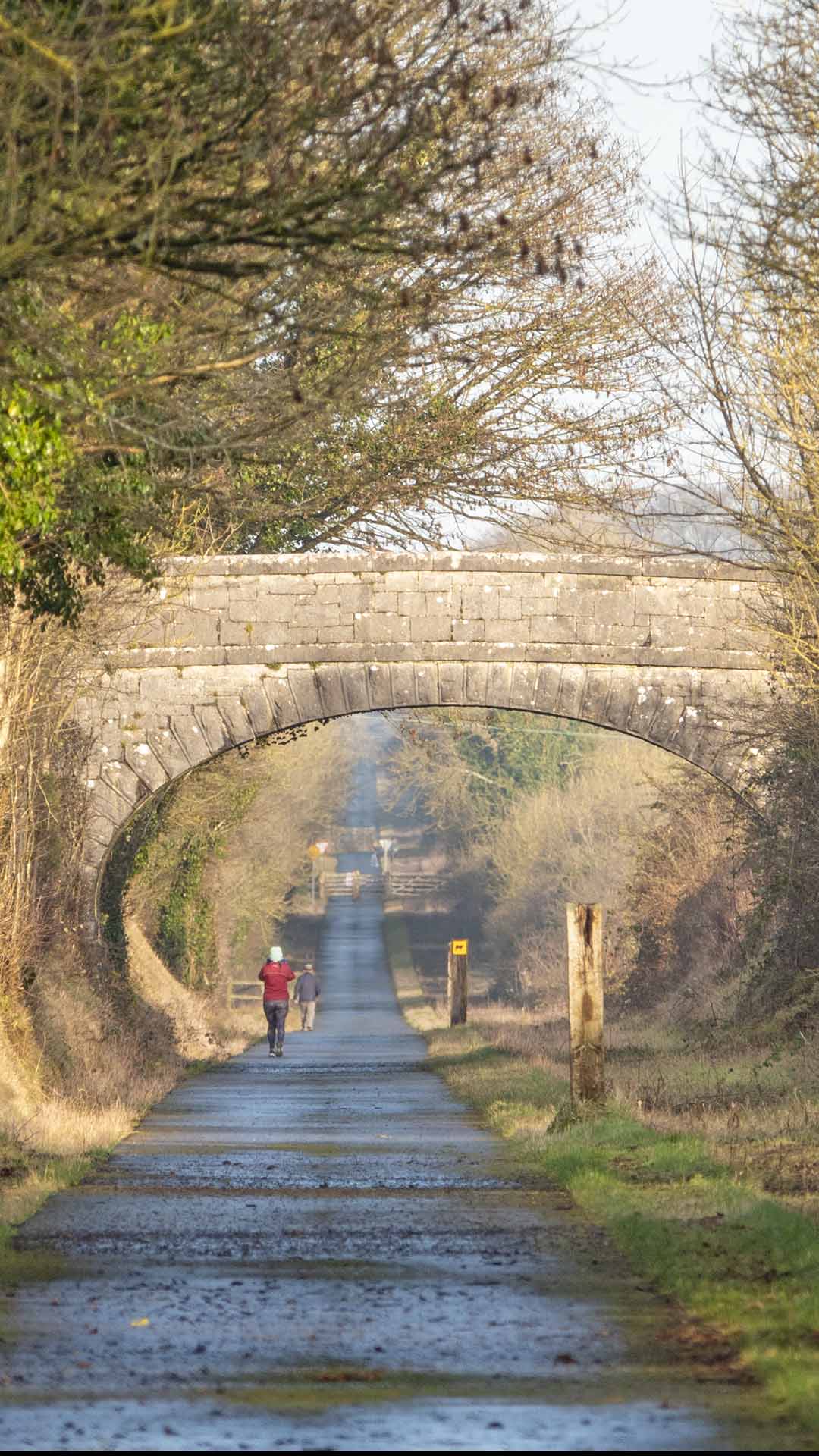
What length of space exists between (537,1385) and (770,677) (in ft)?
57.2

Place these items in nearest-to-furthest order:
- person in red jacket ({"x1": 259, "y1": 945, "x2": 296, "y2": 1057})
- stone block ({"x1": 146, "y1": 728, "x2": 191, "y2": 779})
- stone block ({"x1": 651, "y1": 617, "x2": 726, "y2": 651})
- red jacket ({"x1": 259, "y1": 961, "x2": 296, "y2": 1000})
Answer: stone block ({"x1": 651, "y1": 617, "x2": 726, "y2": 651}), stone block ({"x1": 146, "y1": 728, "x2": 191, "y2": 779}), person in red jacket ({"x1": 259, "y1": 945, "x2": 296, "y2": 1057}), red jacket ({"x1": 259, "y1": 961, "x2": 296, "y2": 1000})

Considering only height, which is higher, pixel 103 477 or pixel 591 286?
pixel 591 286

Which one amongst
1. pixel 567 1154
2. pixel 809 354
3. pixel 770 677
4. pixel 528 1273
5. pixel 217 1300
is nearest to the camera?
pixel 217 1300

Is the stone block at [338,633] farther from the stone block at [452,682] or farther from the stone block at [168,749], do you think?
the stone block at [168,749]

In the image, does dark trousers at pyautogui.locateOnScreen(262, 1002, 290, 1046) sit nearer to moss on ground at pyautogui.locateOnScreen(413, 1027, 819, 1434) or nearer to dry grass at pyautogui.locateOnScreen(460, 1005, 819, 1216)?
dry grass at pyautogui.locateOnScreen(460, 1005, 819, 1216)

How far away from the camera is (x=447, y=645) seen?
23812 millimetres

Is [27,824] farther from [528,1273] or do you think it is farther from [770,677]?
[528,1273]

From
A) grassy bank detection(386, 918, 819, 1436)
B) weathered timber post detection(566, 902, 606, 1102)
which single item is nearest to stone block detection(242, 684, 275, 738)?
grassy bank detection(386, 918, 819, 1436)

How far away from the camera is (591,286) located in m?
25.4

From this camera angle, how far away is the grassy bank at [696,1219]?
7910 millimetres

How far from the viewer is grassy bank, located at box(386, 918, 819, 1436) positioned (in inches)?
311

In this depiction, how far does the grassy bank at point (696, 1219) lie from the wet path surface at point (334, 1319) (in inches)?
8.5

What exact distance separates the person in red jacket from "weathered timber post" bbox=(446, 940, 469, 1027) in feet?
17.6

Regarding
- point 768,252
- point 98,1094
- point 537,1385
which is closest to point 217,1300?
point 537,1385
